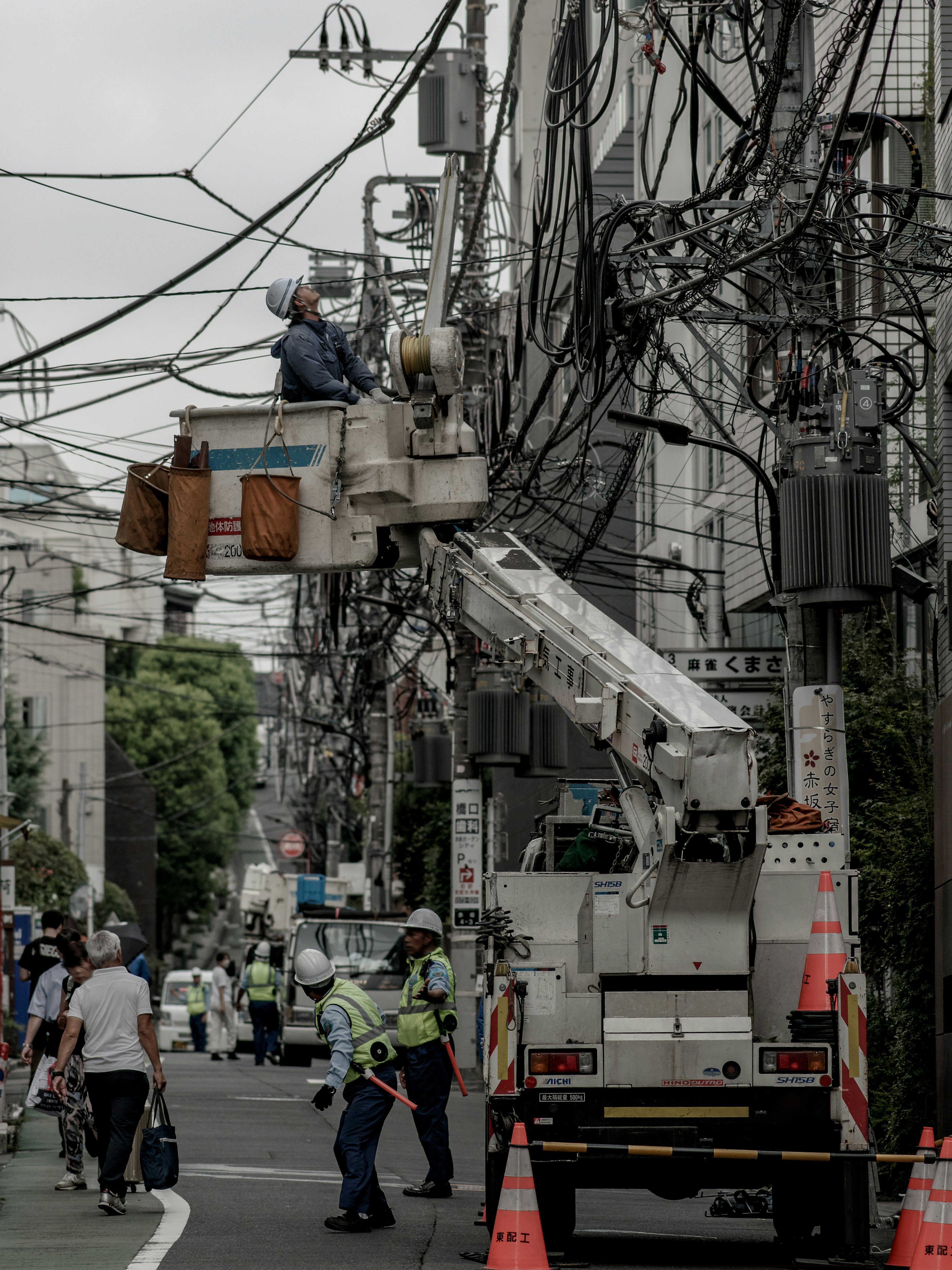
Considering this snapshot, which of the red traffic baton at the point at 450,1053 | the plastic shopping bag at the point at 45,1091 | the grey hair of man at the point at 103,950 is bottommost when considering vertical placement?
the plastic shopping bag at the point at 45,1091

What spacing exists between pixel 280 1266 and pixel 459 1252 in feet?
3.83

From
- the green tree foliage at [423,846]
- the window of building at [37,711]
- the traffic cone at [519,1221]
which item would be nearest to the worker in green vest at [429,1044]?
the traffic cone at [519,1221]

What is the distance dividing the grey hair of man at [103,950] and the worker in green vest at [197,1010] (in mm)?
27728

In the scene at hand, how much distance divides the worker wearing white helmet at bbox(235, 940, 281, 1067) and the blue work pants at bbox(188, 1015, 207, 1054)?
7760 millimetres

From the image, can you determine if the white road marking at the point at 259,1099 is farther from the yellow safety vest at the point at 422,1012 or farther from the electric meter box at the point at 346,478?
the electric meter box at the point at 346,478

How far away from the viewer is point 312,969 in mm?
11977

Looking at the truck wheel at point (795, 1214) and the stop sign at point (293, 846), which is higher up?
the stop sign at point (293, 846)

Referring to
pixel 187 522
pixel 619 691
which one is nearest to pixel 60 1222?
pixel 187 522

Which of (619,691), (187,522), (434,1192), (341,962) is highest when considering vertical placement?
(187,522)

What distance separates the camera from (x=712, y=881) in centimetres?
1011

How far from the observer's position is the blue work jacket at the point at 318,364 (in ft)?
41.7

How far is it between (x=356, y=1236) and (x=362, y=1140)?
2.00ft

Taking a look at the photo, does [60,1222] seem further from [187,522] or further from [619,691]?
[619,691]

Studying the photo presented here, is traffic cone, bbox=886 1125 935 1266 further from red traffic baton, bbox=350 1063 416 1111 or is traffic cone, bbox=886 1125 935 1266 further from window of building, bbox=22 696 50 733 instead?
window of building, bbox=22 696 50 733
